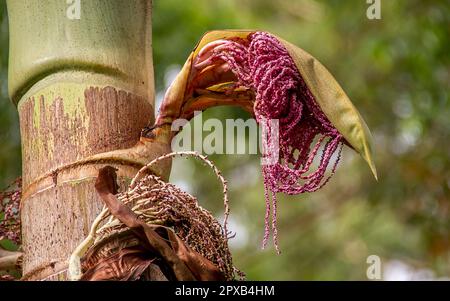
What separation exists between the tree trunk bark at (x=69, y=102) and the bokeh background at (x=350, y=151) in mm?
2335

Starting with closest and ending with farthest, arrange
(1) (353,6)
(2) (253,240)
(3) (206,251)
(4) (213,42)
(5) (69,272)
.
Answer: (5) (69,272) → (3) (206,251) → (4) (213,42) → (1) (353,6) → (2) (253,240)

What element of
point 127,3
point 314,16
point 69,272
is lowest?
point 69,272

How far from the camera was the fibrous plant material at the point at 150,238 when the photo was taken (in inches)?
67.7

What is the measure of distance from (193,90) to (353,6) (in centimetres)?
572

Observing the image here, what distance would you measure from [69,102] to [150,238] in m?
0.32

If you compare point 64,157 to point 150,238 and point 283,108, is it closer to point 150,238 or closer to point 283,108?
point 150,238

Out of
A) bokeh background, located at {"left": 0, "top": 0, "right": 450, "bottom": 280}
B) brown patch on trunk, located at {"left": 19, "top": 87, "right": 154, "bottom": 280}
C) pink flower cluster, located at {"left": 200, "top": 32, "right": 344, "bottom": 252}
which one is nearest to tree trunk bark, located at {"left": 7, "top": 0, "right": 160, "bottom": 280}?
brown patch on trunk, located at {"left": 19, "top": 87, "right": 154, "bottom": 280}

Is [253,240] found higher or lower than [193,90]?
higher

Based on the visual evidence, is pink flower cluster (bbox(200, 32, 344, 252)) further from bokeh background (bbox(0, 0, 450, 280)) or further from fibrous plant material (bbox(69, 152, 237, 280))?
bokeh background (bbox(0, 0, 450, 280))

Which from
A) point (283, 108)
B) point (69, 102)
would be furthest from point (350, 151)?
point (69, 102)

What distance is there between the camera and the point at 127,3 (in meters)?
1.96

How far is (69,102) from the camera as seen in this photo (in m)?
1.86

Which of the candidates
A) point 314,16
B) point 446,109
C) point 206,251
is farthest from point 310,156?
point 314,16

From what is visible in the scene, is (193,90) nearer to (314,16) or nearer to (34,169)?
(34,169)
